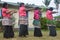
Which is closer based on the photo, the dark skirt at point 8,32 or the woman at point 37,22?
the dark skirt at point 8,32

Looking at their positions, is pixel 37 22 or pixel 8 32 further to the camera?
pixel 37 22

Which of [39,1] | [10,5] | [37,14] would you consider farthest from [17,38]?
[39,1]

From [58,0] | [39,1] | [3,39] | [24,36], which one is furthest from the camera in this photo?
[58,0]

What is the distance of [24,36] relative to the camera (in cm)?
1596

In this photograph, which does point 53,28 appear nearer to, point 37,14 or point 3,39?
point 37,14

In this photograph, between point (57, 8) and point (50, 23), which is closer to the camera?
point (50, 23)

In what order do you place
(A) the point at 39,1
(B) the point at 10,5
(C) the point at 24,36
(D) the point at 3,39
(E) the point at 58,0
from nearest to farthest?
(D) the point at 3,39 → (C) the point at 24,36 → (B) the point at 10,5 → (A) the point at 39,1 → (E) the point at 58,0

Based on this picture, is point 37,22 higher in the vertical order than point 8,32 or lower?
higher

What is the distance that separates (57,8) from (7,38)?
27.2 meters

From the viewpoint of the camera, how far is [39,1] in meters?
40.7

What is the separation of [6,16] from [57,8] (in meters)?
27.1

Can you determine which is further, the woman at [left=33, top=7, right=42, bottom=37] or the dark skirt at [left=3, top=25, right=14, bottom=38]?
the woman at [left=33, top=7, right=42, bottom=37]

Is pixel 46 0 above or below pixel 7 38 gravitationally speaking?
above

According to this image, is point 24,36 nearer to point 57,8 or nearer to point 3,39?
point 3,39
